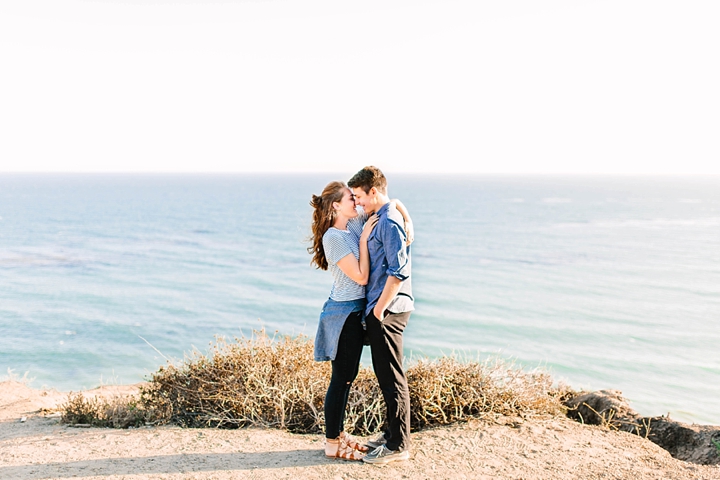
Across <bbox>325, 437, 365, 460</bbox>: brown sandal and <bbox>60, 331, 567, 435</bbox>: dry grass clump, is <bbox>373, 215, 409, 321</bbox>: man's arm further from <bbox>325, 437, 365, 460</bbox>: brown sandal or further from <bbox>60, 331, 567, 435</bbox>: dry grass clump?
<bbox>60, 331, 567, 435</bbox>: dry grass clump

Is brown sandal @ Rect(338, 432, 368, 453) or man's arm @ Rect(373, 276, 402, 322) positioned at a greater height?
man's arm @ Rect(373, 276, 402, 322)

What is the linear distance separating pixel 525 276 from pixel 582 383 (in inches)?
781

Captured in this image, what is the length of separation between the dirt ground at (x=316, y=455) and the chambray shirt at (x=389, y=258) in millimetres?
1504

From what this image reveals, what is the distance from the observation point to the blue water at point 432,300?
18672 mm

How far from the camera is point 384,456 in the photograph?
5.13m

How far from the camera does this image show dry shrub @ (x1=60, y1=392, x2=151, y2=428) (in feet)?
21.0

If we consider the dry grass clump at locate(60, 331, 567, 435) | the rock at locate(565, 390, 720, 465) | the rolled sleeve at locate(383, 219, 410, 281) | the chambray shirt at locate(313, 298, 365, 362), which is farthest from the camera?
the dry grass clump at locate(60, 331, 567, 435)

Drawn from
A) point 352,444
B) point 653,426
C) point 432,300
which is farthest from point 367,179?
point 432,300

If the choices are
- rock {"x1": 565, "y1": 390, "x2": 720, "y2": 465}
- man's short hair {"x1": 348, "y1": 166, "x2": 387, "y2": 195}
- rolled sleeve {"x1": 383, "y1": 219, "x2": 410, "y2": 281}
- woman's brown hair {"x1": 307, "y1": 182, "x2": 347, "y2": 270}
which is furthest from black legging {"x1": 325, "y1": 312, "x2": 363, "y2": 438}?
rock {"x1": 565, "y1": 390, "x2": 720, "y2": 465}

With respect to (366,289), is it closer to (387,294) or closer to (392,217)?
(387,294)

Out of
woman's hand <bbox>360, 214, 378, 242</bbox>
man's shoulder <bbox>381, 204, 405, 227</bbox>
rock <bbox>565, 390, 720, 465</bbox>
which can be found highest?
man's shoulder <bbox>381, 204, 405, 227</bbox>

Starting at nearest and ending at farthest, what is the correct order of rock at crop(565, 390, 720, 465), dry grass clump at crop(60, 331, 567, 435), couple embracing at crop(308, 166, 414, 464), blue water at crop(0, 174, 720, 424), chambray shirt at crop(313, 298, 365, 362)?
couple embracing at crop(308, 166, 414, 464) < chambray shirt at crop(313, 298, 365, 362) < rock at crop(565, 390, 720, 465) < dry grass clump at crop(60, 331, 567, 435) < blue water at crop(0, 174, 720, 424)

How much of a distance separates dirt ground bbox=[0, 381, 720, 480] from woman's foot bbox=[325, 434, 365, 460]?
0.24ft

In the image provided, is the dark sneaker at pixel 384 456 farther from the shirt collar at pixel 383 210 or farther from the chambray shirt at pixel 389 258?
the shirt collar at pixel 383 210
